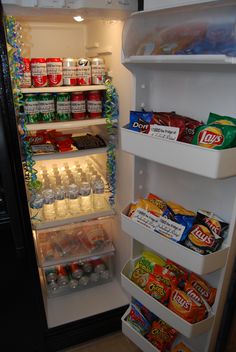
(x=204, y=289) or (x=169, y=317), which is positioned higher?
(x=204, y=289)

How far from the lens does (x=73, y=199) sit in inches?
62.8

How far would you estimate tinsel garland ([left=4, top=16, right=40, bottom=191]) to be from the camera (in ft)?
3.69

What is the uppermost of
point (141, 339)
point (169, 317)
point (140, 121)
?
point (140, 121)

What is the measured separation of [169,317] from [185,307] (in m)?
0.09

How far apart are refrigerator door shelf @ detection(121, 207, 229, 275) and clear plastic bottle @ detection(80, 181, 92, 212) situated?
52cm

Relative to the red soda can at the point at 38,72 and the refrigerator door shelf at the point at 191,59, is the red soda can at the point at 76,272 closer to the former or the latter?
the red soda can at the point at 38,72

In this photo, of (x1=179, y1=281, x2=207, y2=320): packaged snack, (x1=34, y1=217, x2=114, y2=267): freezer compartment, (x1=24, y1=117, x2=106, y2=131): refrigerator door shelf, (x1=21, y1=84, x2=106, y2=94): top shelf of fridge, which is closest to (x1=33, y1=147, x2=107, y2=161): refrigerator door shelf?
(x1=24, y1=117, x2=106, y2=131): refrigerator door shelf

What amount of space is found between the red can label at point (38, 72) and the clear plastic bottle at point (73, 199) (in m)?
0.55

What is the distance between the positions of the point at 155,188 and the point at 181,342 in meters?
0.69


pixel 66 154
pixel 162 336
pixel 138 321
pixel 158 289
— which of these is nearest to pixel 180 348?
pixel 162 336

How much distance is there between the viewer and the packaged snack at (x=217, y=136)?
769mm

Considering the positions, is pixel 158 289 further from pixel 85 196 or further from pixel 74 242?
pixel 74 242

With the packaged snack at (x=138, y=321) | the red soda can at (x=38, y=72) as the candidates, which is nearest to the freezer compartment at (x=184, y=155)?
the red soda can at (x=38, y=72)

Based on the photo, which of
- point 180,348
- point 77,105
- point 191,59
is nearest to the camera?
point 191,59
